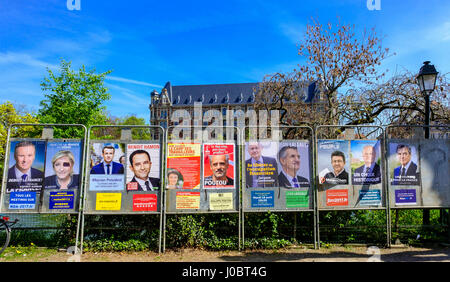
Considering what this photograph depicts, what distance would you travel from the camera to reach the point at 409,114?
40.0 ft

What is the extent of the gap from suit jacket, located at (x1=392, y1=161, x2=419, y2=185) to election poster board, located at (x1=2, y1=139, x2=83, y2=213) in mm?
7809

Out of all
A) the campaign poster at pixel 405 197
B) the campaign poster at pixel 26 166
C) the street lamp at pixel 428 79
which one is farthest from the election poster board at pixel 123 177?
the street lamp at pixel 428 79

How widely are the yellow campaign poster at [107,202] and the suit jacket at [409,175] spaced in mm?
6846

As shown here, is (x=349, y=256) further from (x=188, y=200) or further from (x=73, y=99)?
(x=73, y=99)

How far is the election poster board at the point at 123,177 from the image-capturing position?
666 centimetres

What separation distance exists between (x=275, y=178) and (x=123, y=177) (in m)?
3.65

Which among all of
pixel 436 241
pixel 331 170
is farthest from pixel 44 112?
pixel 436 241

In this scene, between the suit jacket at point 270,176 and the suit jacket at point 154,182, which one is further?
the suit jacket at point 270,176

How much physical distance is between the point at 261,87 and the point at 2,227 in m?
14.4

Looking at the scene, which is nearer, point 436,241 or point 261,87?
point 436,241

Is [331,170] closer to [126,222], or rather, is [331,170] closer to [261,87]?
[126,222]

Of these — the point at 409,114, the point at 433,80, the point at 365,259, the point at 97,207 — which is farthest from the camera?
→ the point at 409,114

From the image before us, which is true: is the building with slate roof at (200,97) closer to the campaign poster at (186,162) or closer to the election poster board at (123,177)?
the campaign poster at (186,162)

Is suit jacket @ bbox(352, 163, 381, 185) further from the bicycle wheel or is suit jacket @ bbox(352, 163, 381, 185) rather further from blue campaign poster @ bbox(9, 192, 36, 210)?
the bicycle wheel
